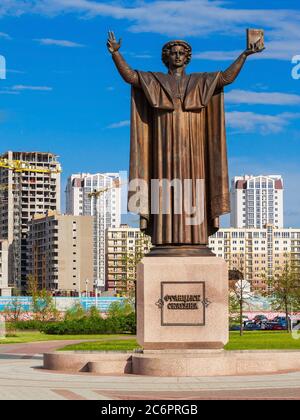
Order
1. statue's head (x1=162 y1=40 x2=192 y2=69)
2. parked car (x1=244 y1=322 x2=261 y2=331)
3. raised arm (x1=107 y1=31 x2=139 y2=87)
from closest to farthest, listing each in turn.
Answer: raised arm (x1=107 y1=31 x2=139 y2=87) < statue's head (x1=162 y1=40 x2=192 y2=69) < parked car (x1=244 y1=322 x2=261 y2=331)

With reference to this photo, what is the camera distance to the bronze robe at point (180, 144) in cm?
2453

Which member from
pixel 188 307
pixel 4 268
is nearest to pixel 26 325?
pixel 188 307

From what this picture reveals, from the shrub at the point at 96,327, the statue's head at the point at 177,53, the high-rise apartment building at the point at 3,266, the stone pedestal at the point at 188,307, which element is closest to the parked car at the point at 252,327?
the shrub at the point at 96,327

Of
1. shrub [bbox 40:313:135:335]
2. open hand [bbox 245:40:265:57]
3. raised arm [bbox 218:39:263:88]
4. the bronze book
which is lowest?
shrub [bbox 40:313:135:335]

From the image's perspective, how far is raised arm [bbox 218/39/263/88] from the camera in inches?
970

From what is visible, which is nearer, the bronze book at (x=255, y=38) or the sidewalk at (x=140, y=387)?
the sidewalk at (x=140, y=387)

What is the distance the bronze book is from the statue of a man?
0.12 metres

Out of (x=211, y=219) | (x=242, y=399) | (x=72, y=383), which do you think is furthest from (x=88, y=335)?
(x=242, y=399)

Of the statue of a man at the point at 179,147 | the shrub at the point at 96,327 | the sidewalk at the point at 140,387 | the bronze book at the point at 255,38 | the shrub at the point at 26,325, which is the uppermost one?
the bronze book at the point at 255,38

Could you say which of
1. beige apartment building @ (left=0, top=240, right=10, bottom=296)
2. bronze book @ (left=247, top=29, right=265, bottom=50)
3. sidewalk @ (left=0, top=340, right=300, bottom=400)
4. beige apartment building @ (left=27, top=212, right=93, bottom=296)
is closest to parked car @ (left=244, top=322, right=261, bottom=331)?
bronze book @ (left=247, top=29, right=265, bottom=50)

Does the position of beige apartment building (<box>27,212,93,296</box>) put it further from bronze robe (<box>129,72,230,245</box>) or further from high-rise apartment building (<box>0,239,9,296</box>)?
bronze robe (<box>129,72,230,245</box>)

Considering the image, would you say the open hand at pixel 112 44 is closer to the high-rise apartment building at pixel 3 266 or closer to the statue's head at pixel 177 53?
the statue's head at pixel 177 53
